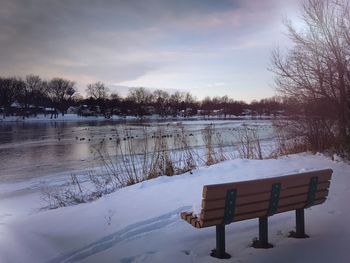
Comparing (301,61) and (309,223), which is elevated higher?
A: (301,61)

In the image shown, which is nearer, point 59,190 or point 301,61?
point 59,190

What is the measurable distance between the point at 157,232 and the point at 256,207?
160 cm

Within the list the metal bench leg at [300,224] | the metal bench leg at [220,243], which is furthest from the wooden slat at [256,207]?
the metal bench leg at [220,243]

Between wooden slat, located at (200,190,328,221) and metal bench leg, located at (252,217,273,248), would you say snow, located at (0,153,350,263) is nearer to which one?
metal bench leg, located at (252,217,273,248)

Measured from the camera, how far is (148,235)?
5305 millimetres

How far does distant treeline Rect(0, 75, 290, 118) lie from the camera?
357 ft

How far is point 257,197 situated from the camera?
4367 mm

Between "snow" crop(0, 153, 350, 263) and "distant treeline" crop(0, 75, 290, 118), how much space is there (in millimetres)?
97215

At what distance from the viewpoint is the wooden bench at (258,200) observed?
4.04 meters

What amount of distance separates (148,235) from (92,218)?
1.45 meters

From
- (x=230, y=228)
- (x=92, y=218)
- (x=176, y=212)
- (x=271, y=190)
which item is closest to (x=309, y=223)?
(x=230, y=228)

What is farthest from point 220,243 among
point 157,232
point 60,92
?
point 60,92

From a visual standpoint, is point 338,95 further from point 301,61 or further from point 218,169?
point 218,169

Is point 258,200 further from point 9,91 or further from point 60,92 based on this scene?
point 60,92
